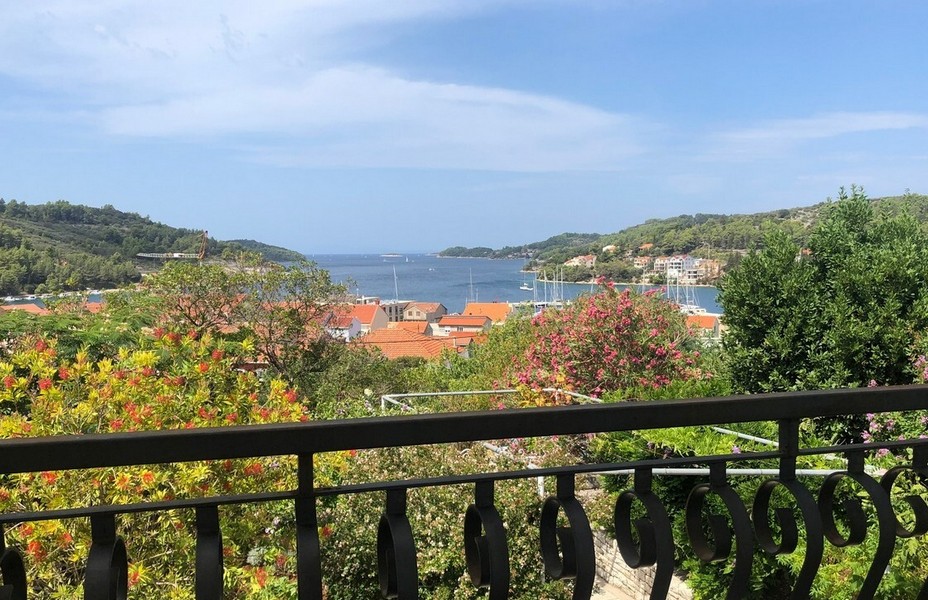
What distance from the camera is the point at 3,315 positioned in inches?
327

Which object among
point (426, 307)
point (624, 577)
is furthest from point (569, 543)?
point (426, 307)

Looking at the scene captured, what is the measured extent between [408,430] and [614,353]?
304 inches

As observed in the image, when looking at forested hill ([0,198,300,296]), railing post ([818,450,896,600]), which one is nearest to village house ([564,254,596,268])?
forested hill ([0,198,300,296])

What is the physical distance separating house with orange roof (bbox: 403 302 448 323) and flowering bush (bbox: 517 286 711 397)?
50.8 m

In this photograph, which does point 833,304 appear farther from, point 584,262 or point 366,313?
point 366,313

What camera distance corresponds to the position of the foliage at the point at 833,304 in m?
7.02

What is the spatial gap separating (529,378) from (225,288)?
7120 mm

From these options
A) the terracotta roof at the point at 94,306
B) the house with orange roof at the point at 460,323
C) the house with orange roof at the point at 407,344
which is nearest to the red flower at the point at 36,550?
the terracotta roof at the point at 94,306

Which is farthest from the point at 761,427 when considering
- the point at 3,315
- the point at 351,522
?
the point at 3,315

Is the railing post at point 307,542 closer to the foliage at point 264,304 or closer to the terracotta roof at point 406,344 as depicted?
the foliage at point 264,304

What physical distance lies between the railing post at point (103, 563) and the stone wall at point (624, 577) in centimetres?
517

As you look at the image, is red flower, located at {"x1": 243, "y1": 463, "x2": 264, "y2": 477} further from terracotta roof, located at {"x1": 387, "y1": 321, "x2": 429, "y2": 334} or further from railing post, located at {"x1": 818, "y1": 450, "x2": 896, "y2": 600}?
terracotta roof, located at {"x1": 387, "y1": 321, "x2": 429, "y2": 334}

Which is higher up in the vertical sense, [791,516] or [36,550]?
[791,516]

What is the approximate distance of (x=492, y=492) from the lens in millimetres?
1163
